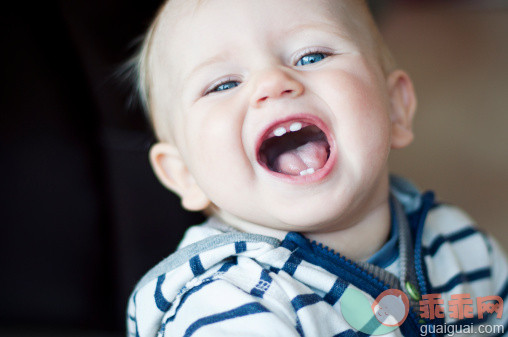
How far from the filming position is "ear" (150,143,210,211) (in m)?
0.87

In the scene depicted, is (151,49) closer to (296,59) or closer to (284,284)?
(296,59)

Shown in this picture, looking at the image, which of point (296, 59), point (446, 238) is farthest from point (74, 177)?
point (446, 238)

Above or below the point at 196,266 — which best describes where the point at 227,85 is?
above

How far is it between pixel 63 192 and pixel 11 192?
0.10m

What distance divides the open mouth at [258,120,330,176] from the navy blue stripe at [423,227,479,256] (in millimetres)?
283

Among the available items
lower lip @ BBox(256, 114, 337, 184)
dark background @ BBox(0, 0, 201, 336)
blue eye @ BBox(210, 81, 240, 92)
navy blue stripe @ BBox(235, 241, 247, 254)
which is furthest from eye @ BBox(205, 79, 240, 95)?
dark background @ BBox(0, 0, 201, 336)

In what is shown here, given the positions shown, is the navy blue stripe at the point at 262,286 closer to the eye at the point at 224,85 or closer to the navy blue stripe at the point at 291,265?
the navy blue stripe at the point at 291,265

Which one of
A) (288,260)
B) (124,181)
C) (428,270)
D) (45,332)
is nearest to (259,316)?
(288,260)

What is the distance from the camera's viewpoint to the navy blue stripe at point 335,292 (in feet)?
2.34

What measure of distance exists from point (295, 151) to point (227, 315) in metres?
0.25

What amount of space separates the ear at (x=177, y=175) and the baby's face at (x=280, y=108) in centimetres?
7

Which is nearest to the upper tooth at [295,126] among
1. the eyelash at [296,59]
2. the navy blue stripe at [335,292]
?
the eyelash at [296,59]

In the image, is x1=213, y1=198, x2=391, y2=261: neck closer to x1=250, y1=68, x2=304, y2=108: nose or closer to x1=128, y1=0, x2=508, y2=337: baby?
x1=128, y1=0, x2=508, y2=337: baby

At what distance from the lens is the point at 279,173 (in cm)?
71
